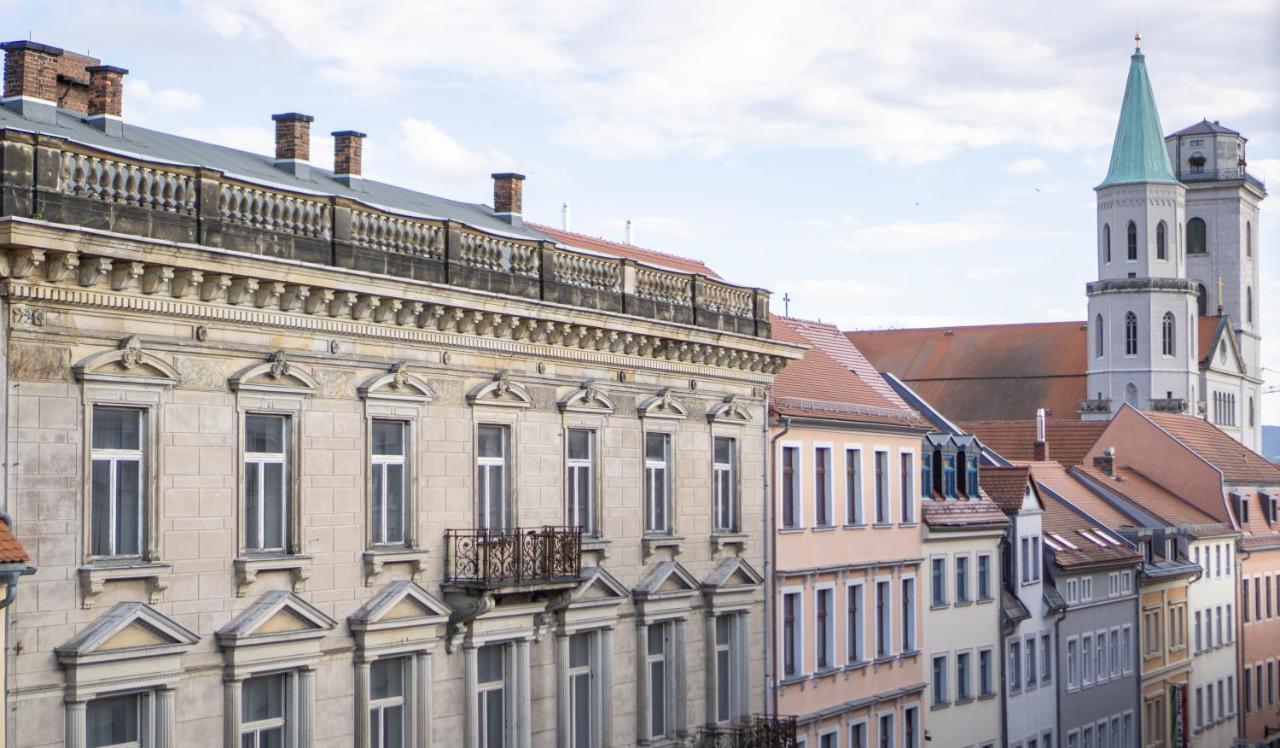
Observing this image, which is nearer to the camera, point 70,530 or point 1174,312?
point 70,530

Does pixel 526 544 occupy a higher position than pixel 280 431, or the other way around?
pixel 280 431

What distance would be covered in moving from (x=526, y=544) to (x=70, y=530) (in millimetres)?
9348

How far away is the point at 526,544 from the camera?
96.9 ft

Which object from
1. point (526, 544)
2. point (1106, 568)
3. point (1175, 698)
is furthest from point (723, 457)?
point (1175, 698)

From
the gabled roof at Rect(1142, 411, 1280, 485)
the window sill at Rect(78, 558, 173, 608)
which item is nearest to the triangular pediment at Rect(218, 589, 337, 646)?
the window sill at Rect(78, 558, 173, 608)

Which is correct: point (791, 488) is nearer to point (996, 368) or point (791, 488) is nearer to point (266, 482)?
point (266, 482)

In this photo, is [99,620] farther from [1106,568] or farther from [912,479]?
[1106,568]

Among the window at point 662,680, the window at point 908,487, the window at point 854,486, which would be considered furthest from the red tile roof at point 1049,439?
the window at point 662,680

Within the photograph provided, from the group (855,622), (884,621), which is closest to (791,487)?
(855,622)

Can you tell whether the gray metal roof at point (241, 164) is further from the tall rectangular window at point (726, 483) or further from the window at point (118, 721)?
the window at point (118, 721)

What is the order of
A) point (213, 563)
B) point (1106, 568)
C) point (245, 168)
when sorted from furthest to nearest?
point (1106, 568) → point (245, 168) → point (213, 563)

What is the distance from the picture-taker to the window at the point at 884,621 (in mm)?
43969

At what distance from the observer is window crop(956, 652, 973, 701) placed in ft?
161

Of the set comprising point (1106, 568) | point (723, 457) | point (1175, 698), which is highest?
point (723, 457)
